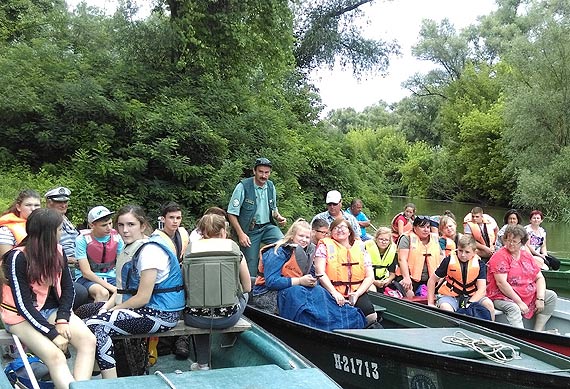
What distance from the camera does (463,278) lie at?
556cm

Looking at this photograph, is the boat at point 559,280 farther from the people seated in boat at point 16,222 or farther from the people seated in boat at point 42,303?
the people seated in boat at point 42,303

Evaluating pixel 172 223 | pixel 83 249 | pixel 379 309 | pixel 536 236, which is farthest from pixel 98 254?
pixel 536 236

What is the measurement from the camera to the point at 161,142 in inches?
386

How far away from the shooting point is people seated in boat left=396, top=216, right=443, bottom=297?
6324mm

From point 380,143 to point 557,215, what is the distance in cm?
2246

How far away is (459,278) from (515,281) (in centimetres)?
52

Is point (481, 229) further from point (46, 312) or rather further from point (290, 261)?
point (46, 312)

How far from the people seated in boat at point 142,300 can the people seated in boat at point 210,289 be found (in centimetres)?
10

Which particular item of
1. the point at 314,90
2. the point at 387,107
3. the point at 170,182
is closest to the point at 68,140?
the point at 170,182

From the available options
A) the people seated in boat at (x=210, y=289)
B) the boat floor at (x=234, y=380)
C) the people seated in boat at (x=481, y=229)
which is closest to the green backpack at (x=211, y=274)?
the people seated in boat at (x=210, y=289)

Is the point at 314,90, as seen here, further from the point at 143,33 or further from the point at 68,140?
the point at 68,140

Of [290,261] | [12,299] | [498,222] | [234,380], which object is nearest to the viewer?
[234,380]

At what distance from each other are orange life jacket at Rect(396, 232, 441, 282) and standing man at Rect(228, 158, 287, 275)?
1.36m

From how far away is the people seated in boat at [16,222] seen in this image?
4.51 metres
